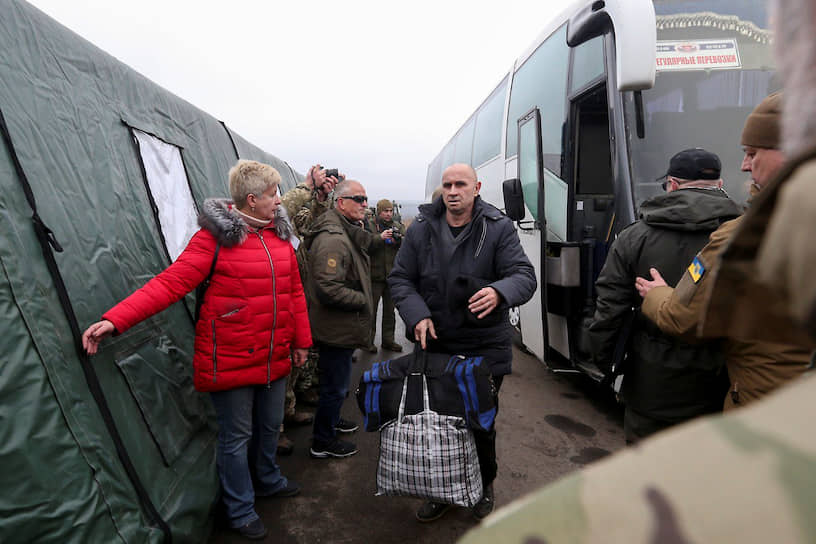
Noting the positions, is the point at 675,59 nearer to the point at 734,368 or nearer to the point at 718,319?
the point at 734,368

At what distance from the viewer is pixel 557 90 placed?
4547 mm

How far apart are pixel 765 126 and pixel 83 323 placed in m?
2.74

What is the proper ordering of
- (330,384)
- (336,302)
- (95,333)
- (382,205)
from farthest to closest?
(382,205) → (330,384) → (336,302) → (95,333)

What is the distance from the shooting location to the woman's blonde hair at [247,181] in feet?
Result: 7.95

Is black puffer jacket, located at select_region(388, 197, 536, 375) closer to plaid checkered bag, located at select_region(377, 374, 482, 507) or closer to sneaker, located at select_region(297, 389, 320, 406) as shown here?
plaid checkered bag, located at select_region(377, 374, 482, 507)

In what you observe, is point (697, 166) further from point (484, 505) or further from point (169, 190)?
point (169, 190)

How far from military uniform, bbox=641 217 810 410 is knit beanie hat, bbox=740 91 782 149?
26cm

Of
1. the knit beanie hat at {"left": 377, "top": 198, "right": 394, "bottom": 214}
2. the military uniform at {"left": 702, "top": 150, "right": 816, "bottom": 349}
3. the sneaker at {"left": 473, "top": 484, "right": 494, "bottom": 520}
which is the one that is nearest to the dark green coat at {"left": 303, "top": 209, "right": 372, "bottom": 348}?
the sneaker at {"left": 473, "top": 484, "right": 494, "bottom": 520}

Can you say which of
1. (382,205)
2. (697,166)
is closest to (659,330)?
(697,166)

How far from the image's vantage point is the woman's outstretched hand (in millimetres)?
1871

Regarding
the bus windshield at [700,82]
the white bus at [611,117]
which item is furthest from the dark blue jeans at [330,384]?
the bus windshield at [700,82]

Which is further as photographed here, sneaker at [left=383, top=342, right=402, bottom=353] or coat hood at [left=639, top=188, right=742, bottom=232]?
sneaker at [left=383, top=342, right=402, bottom=353]

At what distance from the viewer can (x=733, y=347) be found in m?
1.67

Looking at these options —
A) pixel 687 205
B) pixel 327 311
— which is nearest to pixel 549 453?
pixel 327 311
